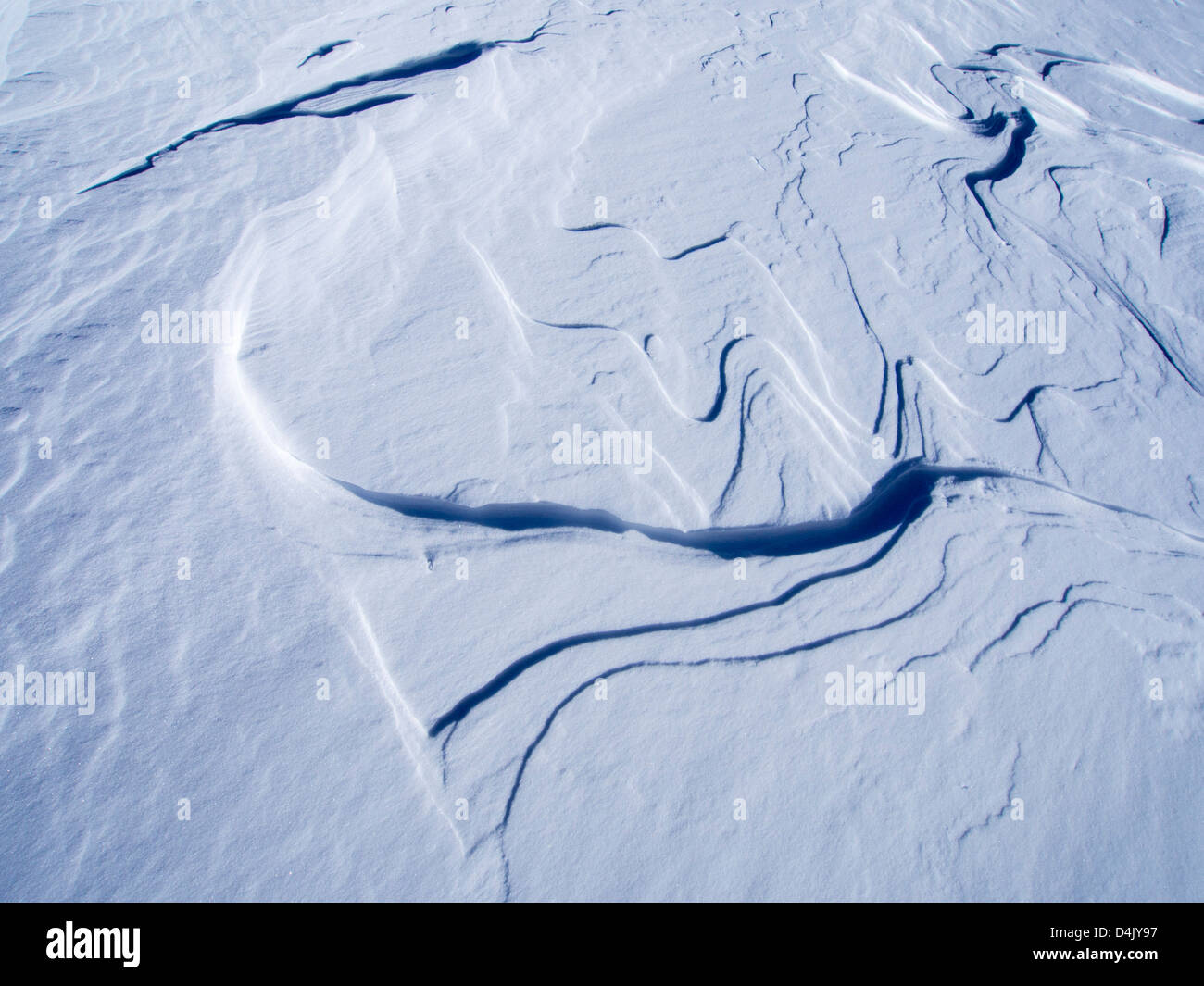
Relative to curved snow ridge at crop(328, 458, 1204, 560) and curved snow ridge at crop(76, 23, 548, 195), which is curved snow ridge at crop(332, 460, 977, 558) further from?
curved snow ridge at crop(76, 23, 548, 195)

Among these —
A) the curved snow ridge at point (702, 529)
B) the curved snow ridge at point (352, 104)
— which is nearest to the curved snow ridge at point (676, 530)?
the curved snow ridge at point (702, 529)

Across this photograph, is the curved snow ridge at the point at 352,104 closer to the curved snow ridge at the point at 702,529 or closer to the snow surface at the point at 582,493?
the snow surface at the point at 582,493

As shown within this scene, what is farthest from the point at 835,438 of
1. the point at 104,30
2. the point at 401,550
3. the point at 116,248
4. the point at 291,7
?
the point at 104,30

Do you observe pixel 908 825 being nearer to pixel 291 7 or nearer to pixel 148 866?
pixel 148 866

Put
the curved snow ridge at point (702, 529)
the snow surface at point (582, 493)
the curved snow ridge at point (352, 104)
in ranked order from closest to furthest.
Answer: the snow surface at point (582, 493) → the curved snow ridge at point (702, 529) → the curved snow ridge at point (352, 104)

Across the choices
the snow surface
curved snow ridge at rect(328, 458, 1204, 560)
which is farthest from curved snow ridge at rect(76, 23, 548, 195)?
curved snow ridge at rect(328, 458, 1204, 560)

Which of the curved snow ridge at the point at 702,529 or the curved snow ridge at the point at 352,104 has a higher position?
the curved snow ridge at the point at 352,104

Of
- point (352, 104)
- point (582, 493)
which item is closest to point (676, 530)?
point (582, 493)
